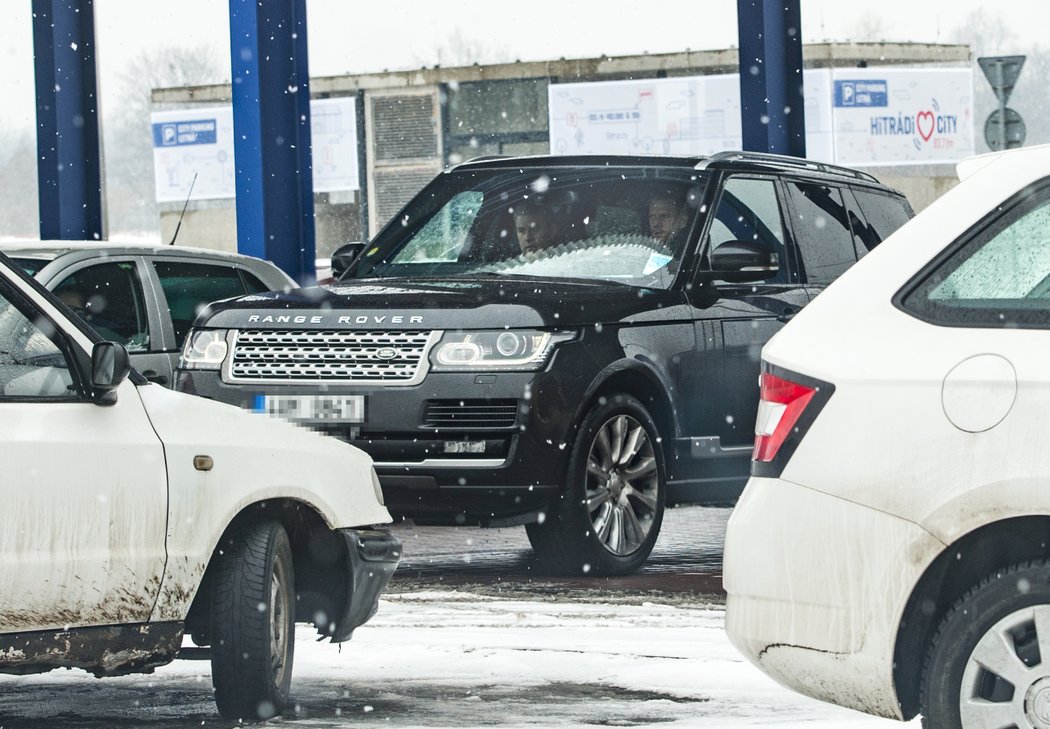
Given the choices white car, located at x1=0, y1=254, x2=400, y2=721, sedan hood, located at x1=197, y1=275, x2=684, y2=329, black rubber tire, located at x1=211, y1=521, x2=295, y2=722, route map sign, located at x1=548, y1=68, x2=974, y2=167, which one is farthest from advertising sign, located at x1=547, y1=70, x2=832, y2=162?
black rubber tire, located at x1=211, y1=521, x2=295, y2=722

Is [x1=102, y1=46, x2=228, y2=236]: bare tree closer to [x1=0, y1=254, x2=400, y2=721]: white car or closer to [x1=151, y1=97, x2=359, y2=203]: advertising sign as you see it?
[x1=151, y1=97, x2=359, y2=203]: advertising sign

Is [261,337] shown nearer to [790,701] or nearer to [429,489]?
[429,489]

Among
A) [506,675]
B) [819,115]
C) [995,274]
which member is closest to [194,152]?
[819,115]

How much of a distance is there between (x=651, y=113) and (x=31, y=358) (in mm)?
41702

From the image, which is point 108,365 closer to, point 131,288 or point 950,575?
point 950,575

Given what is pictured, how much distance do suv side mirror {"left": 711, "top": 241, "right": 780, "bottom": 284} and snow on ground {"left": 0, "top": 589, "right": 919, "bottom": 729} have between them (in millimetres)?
2033

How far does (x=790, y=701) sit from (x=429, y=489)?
9.69 ft

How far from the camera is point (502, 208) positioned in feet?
33.8

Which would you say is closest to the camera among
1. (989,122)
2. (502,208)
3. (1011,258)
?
(1011,258)

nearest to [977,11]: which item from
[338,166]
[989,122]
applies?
[338,166]

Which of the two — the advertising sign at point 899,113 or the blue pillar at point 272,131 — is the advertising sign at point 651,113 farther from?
the blue pillar at point 272,131

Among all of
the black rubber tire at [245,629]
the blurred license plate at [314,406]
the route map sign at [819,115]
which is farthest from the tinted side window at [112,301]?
the route map sign at [819,115]

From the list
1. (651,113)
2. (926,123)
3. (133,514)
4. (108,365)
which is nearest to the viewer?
(108,365)

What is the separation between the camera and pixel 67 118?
1870 centimetres
